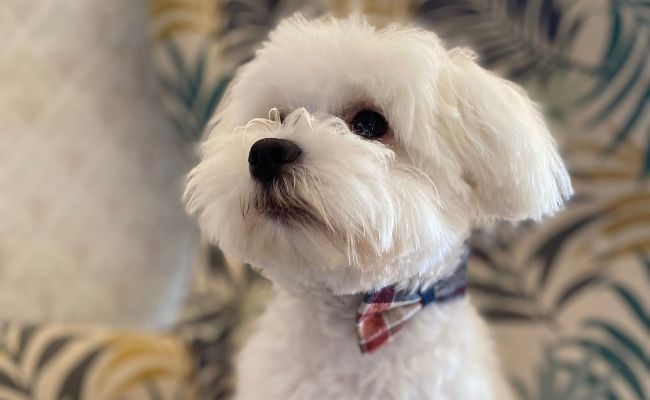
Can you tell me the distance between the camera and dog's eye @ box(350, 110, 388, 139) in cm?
74

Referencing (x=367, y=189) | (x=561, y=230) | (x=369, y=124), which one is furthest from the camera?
(x=561, y=230)

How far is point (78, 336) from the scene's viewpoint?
45.4 inches

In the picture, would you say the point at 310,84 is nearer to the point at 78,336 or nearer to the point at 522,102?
the point at 522,102

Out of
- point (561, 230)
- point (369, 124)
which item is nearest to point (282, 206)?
point (369, 124)

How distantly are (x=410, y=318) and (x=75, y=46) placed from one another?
1059mm

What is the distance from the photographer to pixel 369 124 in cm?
74

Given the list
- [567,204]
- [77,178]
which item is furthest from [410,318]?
[77,178]

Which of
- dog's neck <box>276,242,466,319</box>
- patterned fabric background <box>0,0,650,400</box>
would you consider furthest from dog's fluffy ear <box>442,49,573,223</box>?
patterned fabric background <box>0,0,650,400</box>

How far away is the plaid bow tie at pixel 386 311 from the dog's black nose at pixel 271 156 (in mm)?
217

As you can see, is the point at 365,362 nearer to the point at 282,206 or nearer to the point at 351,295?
the point at 351,295

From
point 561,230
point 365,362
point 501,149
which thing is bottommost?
point 561,230

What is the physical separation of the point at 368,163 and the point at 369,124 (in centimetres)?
10

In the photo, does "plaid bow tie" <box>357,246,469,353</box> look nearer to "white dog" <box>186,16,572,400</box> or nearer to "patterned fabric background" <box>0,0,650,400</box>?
"white dog" <box>186,16,572,400</box>

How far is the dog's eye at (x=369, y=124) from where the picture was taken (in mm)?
736
